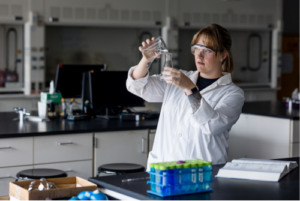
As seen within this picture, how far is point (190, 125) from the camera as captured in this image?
6.56ft

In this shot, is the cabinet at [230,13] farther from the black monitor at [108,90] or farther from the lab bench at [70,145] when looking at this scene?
the lab bench at [70,145]

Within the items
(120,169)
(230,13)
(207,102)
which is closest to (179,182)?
(207,102)

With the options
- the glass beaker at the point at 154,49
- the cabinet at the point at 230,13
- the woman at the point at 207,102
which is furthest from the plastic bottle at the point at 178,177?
the cabinet at the point at 230,13

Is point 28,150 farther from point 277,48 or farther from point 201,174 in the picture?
point 277,48

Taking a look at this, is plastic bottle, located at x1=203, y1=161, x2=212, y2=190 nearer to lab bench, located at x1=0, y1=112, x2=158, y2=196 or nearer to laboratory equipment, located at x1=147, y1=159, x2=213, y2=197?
laboratory equipment, located at x1=147, y1=159, x2=213, y2=197

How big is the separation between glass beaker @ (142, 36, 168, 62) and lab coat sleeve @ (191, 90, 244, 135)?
361 millimetres

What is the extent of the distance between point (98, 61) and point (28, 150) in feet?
11.8

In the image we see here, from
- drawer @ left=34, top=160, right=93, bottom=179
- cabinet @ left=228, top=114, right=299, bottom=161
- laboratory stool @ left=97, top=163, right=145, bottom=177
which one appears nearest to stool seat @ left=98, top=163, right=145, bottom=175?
laboratory stool @ left=97, top=163, right=145, bottom=177

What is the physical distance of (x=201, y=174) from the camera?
1446 millimetres

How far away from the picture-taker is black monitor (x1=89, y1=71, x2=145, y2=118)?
364 cm

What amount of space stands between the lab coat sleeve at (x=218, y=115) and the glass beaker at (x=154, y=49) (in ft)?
1.18

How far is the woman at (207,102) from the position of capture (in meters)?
1.97

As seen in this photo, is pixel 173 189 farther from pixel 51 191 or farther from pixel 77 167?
pixel 77 167

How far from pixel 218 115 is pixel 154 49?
1.45ft
